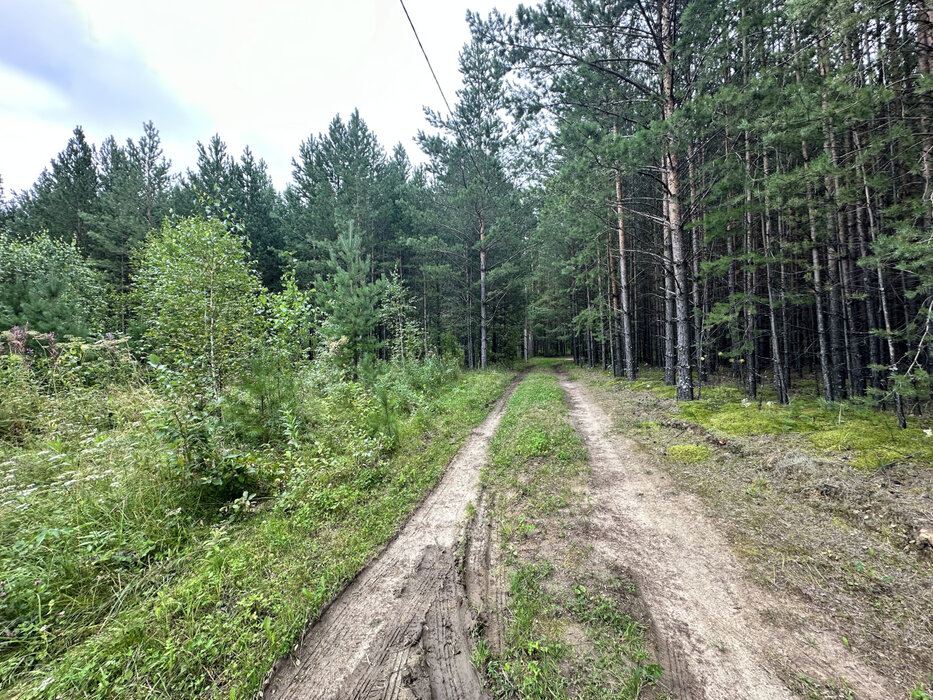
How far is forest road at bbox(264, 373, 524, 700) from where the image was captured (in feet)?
5.64

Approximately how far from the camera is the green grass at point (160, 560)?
5.78 feet

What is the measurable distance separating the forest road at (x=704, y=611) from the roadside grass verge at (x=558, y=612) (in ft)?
0.56

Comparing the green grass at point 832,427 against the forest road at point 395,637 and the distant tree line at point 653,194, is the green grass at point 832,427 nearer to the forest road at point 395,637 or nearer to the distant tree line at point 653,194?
the distant tree line at point 653,194

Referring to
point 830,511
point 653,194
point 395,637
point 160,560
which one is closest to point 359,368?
point 160,560

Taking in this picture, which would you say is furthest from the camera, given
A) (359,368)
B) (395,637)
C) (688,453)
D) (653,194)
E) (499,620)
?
(653,194)

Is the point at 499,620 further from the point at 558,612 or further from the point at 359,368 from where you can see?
the point at 359,368

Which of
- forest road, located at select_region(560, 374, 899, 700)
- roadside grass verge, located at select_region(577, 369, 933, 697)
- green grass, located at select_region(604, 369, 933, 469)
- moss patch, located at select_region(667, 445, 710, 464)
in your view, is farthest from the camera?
moss patch, located at select_region(667, 445, 710, 464)

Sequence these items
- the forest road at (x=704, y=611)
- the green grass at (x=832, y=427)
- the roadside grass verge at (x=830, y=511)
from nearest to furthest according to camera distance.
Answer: the forest road at (x=704, y=611) < the roadside grass verge at (x=830, y=511) < the green grass at (x=832, y=427)

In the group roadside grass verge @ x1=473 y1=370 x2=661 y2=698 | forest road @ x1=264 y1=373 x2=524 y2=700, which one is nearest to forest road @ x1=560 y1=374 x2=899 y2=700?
roadside grass verge @ x1=473 y1=370 x2=661 y2=698

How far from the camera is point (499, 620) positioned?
216 cm

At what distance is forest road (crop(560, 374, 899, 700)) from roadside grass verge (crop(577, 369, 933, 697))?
11 cm

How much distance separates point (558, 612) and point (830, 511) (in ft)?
10.8

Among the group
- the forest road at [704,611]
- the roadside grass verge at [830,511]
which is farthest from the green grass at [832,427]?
the forest road at [704,611]

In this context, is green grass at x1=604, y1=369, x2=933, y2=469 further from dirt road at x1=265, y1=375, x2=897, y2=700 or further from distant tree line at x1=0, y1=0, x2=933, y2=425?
dirt road at x1=265, y1=375, x2=897, y2=700
